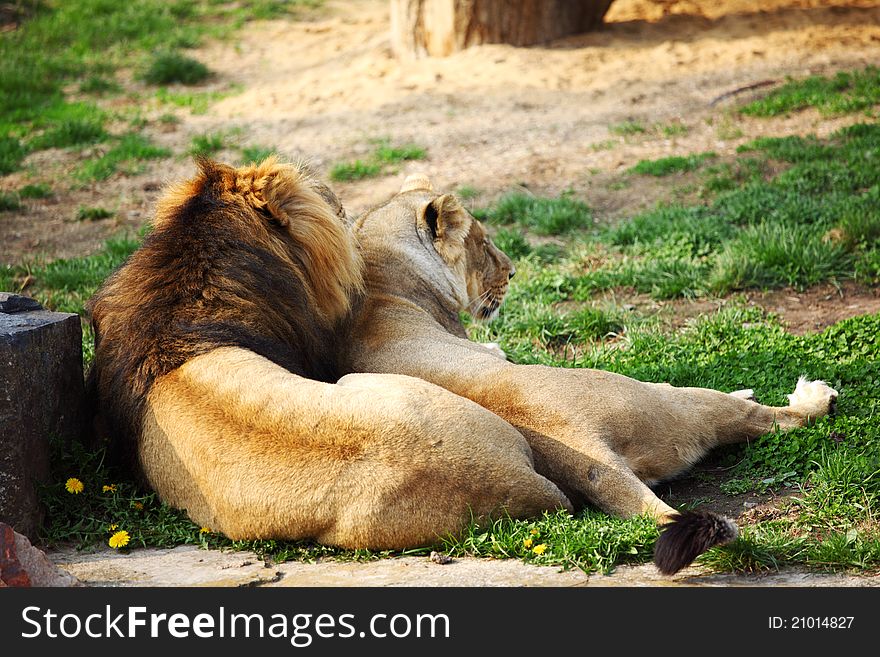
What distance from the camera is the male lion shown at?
12.9 ft

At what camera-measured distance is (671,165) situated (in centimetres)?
954

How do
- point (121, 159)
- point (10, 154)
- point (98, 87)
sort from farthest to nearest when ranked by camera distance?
point (98, 87)
point (10, 154)
point (121, 159)

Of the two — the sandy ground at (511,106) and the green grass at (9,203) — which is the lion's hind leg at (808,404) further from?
the green grass at (9,203)

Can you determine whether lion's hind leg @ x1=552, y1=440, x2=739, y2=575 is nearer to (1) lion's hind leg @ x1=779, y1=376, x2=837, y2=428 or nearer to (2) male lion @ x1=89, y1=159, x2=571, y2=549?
(2) male lion @ x1=89, y1=159, x2=571, y2=549

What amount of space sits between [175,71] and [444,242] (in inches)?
340

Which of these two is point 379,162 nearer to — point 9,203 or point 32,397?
point 9,203

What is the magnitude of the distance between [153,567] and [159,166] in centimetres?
747

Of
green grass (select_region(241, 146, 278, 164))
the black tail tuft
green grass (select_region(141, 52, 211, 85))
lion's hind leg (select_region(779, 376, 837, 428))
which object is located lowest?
lion's hind leg (select_region(779, 376, 837, 428))

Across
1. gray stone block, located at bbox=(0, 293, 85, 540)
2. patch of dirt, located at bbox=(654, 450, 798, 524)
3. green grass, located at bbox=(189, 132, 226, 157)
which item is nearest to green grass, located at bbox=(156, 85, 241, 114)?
green grass, located at bbox=(189, 132, 226, 157)

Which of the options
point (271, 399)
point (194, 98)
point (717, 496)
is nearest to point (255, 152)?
point (194, 98)

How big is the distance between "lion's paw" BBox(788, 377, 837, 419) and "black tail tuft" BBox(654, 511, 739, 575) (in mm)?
1738
